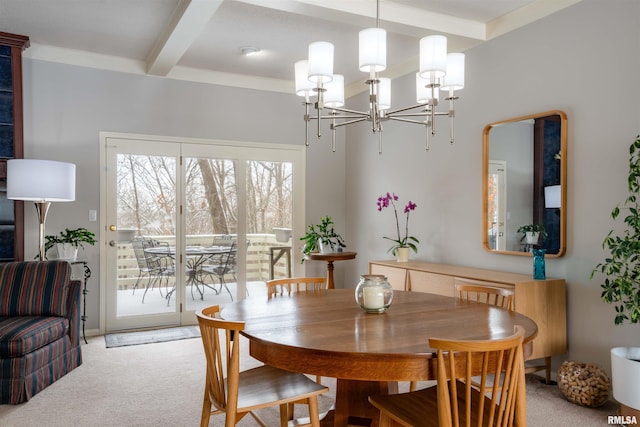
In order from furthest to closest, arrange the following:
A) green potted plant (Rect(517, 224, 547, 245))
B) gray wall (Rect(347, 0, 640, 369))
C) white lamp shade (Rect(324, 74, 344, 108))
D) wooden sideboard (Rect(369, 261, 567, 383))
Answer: green potted plant (Rect(517, 224, 547, 245)) < wooden sideboard (Rect(369, 261, 567, 383)) < gray wall (Rect(347, 0, 640, 369)) < white lamp shade (Rect(324, 74, 344, 108))

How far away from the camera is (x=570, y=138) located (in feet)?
10.5

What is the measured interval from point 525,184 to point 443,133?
1039 mm

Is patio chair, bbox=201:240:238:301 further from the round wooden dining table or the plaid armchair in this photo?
the round wooden dining table

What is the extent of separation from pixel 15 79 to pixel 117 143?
1.00 metres

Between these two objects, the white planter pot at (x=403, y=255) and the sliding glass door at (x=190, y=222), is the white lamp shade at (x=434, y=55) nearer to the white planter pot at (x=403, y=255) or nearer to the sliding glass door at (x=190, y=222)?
the white planter pot at (x=403, y=255)

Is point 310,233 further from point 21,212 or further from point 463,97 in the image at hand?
point 21,212

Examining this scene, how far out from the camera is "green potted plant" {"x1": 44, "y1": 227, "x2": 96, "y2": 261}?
423 cm

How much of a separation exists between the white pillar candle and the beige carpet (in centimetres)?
100

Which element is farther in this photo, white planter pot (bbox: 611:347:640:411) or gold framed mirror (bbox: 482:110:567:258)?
gold framed mirror (bbox: 482:110:567:258)

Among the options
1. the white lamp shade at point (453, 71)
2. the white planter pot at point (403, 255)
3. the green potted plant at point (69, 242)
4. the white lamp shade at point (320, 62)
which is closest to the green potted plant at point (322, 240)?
the white planter pot at point (403, 255)

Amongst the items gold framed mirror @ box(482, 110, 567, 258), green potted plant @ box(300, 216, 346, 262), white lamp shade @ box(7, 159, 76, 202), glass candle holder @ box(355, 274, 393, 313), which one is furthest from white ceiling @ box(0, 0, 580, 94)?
glass candle holder @ box(355, 274, 393, 313)

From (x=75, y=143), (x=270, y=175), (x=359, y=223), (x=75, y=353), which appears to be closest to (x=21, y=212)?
(x=75, y=143)

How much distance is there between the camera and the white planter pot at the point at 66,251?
425 cm

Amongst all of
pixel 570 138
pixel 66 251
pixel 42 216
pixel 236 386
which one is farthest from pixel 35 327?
pixel 570 138
